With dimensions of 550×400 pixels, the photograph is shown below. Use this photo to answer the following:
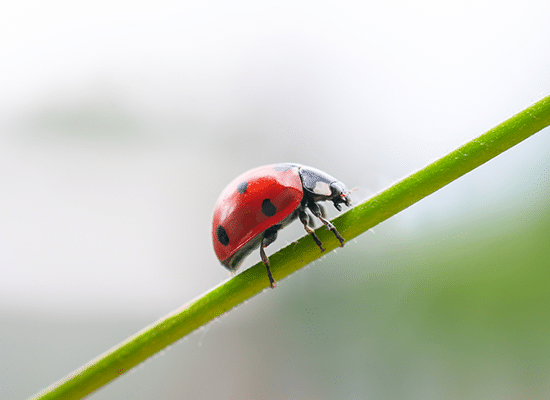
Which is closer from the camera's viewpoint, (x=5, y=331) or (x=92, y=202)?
(x=5, y=331)

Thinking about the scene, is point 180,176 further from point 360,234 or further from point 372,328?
point 360,234

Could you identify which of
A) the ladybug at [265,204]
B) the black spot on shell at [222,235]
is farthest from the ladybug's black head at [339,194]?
the black spot on shell at [222,235]

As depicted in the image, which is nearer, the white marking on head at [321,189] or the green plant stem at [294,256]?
the green plant stem at [294,256]

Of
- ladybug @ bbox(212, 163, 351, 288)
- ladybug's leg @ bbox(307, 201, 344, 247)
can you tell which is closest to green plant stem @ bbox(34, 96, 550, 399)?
ladybug's leg @ bbox(307, 201, 344, 247)

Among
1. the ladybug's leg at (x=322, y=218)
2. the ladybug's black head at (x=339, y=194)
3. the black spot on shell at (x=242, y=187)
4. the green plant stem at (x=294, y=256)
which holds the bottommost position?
the green plant stem at (x=294, y=256)

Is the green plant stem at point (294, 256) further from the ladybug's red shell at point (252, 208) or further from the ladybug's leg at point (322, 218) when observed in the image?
the ladybug's red shell at point (252, 208)

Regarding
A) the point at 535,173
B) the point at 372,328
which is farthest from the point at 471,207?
the point at 372,328

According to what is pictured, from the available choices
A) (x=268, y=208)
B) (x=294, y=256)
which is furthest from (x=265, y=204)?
(x=294, y=256)
